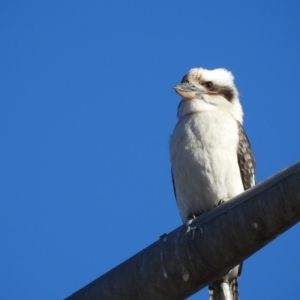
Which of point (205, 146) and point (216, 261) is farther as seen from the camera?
point (205, 146)

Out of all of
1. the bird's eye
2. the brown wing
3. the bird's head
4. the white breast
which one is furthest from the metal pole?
the bird's eye

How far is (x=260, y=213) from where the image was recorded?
2.91 m

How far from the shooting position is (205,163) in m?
4.93

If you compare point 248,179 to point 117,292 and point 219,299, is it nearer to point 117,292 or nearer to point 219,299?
point 219,299

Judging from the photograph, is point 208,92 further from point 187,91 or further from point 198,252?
point 198,252

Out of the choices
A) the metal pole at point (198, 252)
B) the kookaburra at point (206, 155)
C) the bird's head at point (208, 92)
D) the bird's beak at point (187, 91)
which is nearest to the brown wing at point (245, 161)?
the kookaburra at point (206, 155)

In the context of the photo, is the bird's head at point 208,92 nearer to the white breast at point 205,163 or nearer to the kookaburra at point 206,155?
the kookaburra at point 206,155

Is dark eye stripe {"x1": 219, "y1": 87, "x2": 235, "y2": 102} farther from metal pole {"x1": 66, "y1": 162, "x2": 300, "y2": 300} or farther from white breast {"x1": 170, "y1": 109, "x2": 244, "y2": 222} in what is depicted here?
metal pole {"x1": 66, "y1": 162, "x2": 300, "y2": 300}

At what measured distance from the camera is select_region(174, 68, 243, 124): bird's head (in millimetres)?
5359

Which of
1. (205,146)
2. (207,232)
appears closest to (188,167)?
(205,146)

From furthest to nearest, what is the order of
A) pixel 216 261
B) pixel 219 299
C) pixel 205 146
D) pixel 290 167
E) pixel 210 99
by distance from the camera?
pixel 210 99, pixel 205 146, pixel 219 299, pixel 216 261, pixel 290 167

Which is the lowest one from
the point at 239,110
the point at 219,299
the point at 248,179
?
the point at 219,299

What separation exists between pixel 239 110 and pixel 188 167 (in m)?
0.89

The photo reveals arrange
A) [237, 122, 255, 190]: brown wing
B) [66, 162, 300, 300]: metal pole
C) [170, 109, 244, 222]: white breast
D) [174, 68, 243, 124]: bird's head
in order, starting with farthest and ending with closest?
1. [174, 68, 243, 124]: bird's head
2. [237, 122, 255, 190]: brown wing
3. [170, 109, 244, 222]: white breast
4. [66, 162, 300, 300]: metal pole
